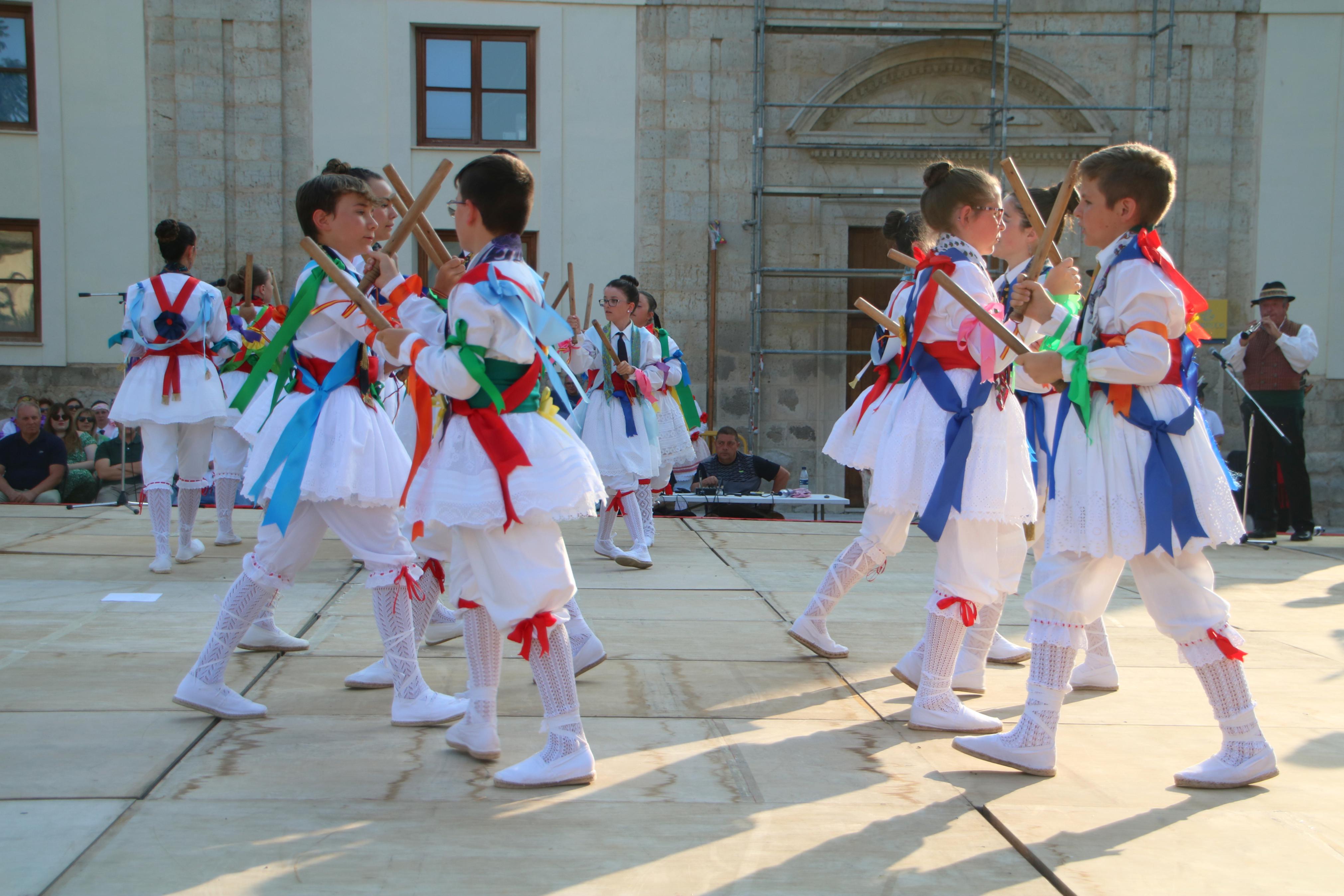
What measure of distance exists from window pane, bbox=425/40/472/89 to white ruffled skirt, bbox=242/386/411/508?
10.1m

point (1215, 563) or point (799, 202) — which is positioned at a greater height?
point (799, 202)

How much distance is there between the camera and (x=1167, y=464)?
9.97 ft

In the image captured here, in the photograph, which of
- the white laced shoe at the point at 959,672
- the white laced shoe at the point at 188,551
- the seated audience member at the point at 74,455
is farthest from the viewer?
the seated audience member at the point at 74,455

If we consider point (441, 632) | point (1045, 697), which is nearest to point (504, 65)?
point (441, 632)

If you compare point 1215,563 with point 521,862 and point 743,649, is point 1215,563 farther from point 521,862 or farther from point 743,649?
point 521,862

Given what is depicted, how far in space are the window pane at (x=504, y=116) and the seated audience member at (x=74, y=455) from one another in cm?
541

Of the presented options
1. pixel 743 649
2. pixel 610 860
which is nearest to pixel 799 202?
pixel 743 649

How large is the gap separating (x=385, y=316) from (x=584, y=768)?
177cm

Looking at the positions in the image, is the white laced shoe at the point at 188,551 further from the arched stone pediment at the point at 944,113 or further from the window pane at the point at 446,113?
the arched stone pediment at the point at 944,113

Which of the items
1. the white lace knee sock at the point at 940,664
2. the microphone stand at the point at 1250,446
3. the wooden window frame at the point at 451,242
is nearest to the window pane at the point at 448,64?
the wooden window frame at the point at 451,242

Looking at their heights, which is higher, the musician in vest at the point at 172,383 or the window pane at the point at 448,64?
the window pane at the point at 448,64

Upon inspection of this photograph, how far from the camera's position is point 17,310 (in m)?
12.7

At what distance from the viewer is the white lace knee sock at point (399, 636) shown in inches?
140

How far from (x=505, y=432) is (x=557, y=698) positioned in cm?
72
